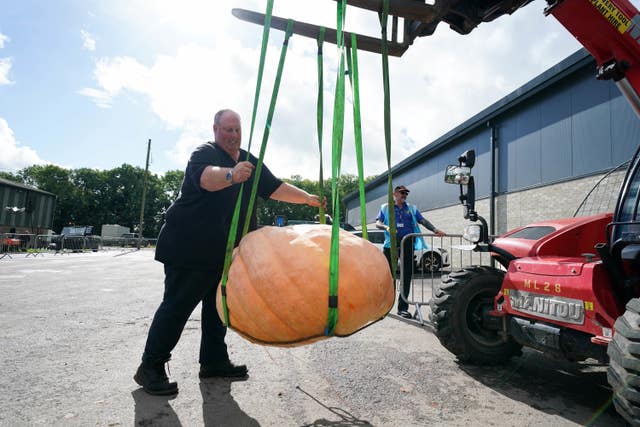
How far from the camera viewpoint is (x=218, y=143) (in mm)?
2910

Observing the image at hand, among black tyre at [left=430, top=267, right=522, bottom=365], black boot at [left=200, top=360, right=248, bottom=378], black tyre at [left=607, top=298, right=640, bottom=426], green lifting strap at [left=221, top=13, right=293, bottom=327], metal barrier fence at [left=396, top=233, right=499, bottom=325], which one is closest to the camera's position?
green lifting strap at [left=221, top=13, right=293, bottom=327]

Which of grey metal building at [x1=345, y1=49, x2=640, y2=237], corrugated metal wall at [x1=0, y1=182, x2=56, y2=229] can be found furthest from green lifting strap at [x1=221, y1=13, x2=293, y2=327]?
corrugated metal wall at [x1=0, y1=182, x2=56, y2=229]

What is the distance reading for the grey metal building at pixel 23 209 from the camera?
37562 millimetres

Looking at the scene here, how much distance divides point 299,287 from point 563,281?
2168 mm

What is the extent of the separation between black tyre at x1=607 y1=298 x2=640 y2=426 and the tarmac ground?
0.55m

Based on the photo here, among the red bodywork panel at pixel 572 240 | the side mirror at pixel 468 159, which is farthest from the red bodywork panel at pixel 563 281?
the side mirror at pixel 468 159

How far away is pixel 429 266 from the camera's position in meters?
12.1

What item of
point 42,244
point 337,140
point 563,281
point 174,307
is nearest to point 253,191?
point 337,140

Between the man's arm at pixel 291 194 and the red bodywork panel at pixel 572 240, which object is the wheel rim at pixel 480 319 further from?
the man's arm at pixel 291 194

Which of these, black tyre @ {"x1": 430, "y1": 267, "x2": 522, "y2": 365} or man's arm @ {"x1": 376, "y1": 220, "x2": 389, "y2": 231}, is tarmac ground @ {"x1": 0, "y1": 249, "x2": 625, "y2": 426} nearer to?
black tyre @ {"x1": 430, "y1": 267, "x2": 522, "y2": 365}

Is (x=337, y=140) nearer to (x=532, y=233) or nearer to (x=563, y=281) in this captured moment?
(x=563, y=281)

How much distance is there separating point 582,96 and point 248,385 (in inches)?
434

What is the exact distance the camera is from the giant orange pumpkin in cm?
145

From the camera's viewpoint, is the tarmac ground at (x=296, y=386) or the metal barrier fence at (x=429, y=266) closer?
the tarmac ground at (x=296, y=386)
